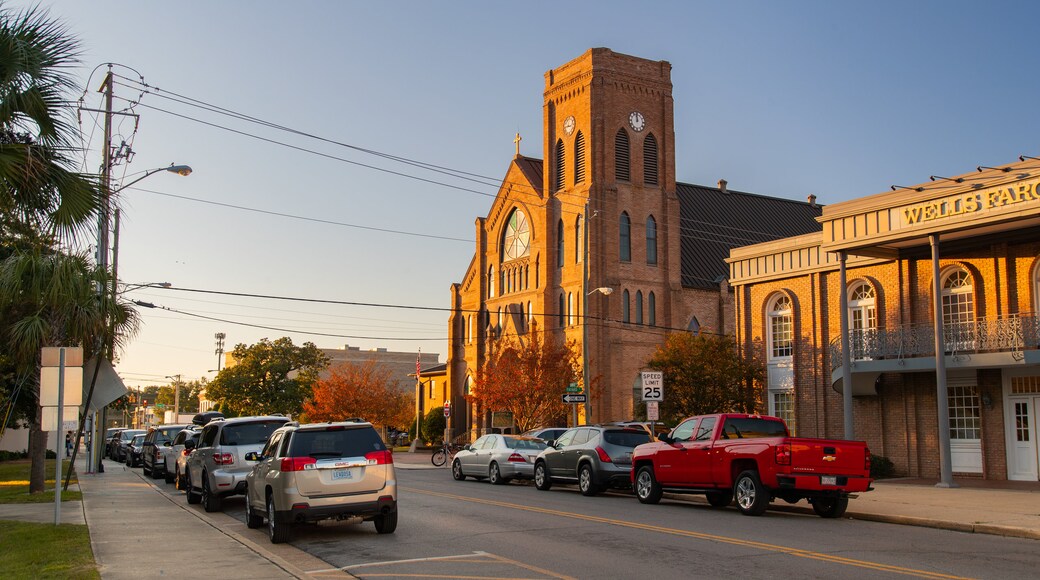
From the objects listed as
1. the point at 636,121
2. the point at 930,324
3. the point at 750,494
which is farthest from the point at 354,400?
the point at 750,494

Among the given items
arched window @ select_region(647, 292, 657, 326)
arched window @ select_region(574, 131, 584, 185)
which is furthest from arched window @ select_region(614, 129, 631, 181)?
arched window @ select_region(647, 292, 657, 326)

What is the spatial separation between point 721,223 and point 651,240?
7829 millimetres

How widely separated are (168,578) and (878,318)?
2304 centimetres

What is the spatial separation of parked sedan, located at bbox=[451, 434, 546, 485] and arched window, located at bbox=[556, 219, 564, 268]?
28783 millimetres

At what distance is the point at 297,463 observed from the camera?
13.6 metres

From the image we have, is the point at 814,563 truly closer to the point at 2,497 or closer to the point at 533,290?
the point at 2,497

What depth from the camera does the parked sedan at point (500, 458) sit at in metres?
26.7

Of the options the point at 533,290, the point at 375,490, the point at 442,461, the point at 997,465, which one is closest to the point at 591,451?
the point at 375,490

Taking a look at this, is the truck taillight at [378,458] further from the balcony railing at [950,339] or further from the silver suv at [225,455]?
the balcony railing at [950,339]

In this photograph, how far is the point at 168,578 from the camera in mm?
10594

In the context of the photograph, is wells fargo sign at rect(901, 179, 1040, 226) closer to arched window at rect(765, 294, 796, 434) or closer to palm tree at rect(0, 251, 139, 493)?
arched window at rect(765, 294, 796, 434)

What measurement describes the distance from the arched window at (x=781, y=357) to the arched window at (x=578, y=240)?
2285 cm

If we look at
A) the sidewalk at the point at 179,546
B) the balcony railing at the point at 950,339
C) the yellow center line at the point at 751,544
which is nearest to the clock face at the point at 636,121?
the balcony railing at the point at 950,339

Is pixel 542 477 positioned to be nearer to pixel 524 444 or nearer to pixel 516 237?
pixel 524 444
